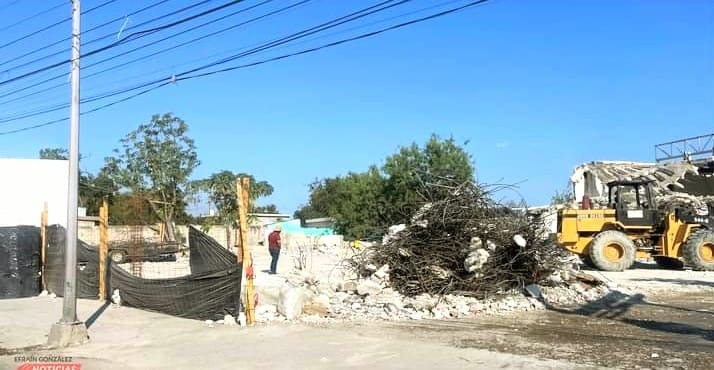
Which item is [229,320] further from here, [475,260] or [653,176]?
[653,176]

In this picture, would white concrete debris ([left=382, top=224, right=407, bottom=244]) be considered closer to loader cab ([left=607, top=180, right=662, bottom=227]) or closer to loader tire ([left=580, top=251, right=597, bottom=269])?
loader tire ([left=580, top=251, right=597, bottom=269])

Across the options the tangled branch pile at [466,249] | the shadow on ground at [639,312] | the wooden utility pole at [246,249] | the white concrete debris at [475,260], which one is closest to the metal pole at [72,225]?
the wooden utility pole at [246,249]

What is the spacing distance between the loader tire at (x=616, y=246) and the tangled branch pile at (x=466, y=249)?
18.8 feet

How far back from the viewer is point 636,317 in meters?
11.7

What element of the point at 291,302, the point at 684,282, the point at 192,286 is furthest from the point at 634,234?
the point at 192,286

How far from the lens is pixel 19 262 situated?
17188mm

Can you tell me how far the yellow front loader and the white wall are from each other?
2174 centimetres

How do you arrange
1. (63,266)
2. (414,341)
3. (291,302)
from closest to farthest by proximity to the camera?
1. (414,341)
2. (291,302)
3. (63,266)

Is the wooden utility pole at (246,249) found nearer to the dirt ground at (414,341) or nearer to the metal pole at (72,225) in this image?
the dirt ground at (414,341)

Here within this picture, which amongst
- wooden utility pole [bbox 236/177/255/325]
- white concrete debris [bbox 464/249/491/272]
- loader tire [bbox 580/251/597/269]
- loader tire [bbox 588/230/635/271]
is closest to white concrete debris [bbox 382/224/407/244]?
white concrete debris [bbox 464/249/491/272]

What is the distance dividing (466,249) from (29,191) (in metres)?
23.9

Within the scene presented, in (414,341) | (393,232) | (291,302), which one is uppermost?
(393,232)

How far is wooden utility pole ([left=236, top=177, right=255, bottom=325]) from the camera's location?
1106 cm

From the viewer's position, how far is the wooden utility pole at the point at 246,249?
36.3 feet
